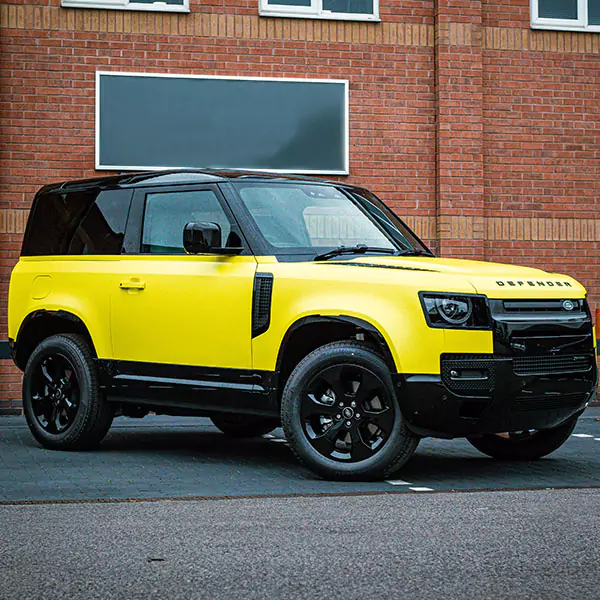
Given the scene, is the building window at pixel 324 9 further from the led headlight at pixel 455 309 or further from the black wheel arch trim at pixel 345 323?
the led headlight at pixel 455 309

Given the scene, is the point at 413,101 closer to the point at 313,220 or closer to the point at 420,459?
the point at 313,220

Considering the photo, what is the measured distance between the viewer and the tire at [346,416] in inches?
303

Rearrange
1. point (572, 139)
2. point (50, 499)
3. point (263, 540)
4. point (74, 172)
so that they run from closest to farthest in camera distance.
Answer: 1. point (263, 540)
2. point (50, 499)
3. point (74, 172)
4. point (572, 139)

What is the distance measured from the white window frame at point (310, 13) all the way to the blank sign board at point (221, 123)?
0.76 metres

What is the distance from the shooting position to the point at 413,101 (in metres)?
15.5

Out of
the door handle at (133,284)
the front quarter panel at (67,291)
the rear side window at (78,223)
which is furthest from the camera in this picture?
the rear side window at (78,223)

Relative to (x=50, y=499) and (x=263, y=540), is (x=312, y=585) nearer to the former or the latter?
(x=263, y=540)

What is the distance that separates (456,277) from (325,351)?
93 centimetres

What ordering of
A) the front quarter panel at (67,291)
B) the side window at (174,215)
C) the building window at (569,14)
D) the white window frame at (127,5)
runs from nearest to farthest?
the side window at (174,215) → the front quarter panel at (67,291) → the white window frame at (127,5) → the building window at (569,14)

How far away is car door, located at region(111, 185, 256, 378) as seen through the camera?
841 cm

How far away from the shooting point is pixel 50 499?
7180 millimetres

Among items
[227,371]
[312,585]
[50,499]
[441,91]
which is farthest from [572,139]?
[312,585]

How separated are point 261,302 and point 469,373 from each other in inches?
58.3

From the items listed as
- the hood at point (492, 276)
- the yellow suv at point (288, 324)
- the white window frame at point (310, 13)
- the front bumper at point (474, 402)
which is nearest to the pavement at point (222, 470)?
the yellow suv at point (288, 324)
